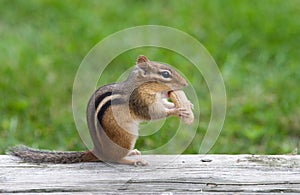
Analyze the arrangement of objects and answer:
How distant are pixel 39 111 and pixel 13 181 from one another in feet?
7.43

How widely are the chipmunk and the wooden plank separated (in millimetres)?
156

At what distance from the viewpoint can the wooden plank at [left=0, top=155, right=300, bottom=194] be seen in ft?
9.58

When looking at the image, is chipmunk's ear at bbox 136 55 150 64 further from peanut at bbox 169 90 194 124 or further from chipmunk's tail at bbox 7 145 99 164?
chipmunk's tail at bbox 7 145 99 164

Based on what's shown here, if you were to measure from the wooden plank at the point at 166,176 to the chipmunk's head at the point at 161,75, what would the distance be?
15.8 inches

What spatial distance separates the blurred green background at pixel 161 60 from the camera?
490 cm

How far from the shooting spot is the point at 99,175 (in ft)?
9.97

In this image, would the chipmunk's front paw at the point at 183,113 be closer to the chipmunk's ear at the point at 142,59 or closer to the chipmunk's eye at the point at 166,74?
the chipmunk's eye at the point at 166,74

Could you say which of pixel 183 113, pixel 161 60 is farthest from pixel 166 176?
pixel 161 60

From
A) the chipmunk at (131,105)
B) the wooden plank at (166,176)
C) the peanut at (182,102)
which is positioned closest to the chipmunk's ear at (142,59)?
the chipmunk at (131,105)

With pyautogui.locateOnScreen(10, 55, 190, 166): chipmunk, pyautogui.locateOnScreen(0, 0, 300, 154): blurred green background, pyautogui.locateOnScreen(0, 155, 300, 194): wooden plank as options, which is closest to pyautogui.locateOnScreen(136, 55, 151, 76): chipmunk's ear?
pyautogui.locateOnScreen(10, 55, 190, 166): chipmunk

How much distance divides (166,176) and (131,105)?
1.17ft

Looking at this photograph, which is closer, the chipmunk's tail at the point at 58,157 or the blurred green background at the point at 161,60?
the chipmunk's tail at the point at 58,157

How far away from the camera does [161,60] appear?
602cm

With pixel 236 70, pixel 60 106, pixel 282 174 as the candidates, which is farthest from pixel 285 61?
pixel 282 174
